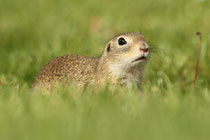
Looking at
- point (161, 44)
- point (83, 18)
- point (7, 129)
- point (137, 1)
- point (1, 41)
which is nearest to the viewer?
point (7, 129)

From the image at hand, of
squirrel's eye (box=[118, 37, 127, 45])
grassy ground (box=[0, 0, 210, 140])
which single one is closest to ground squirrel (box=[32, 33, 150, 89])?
squirrel's eye (box=[118, 37, 127, 45])

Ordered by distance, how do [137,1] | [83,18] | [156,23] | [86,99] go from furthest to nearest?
[137,1] → [83,18] → [156,23] → [86,99]

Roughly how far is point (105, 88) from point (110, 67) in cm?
69

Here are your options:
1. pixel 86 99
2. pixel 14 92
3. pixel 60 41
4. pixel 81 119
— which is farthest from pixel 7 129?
pixel 60 41

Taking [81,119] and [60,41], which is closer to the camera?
[81,119]

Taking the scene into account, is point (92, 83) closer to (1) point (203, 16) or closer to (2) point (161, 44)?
(2) point (161, 44)

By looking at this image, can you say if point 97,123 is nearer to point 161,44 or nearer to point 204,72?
point 204,72

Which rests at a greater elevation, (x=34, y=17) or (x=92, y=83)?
(x=34, y=17)

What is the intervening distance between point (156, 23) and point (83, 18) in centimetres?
159

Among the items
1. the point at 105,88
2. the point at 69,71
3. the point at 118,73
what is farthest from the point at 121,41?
the point at 105,88

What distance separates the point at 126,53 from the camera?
14.9 ft

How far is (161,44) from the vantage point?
6738 mm

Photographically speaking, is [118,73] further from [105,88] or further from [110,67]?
[105,88]

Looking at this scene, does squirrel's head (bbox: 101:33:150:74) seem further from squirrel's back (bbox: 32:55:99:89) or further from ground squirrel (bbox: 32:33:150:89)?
squirrel's back (bbox: 32:55:99:89)
